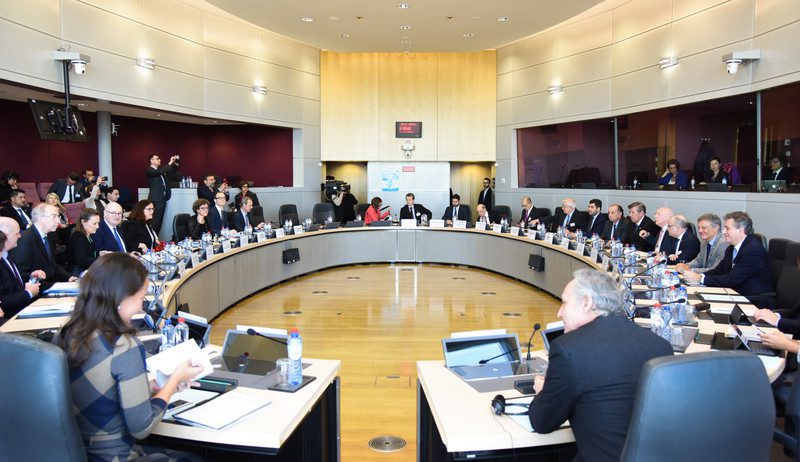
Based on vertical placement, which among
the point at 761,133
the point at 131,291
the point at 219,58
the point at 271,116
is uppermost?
the point at 219,58

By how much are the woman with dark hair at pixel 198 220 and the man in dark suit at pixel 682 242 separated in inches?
210

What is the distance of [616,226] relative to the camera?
782 cm

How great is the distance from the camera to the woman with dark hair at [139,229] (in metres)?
6.39

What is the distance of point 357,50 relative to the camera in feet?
40.8

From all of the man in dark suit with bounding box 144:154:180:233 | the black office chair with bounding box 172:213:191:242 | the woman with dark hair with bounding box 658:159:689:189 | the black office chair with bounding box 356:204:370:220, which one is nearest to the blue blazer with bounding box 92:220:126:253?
the black office chair with bounding box 172:213:191:242

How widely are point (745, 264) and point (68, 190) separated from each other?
965 centimetres

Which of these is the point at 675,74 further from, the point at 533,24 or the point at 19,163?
the point at 19,163

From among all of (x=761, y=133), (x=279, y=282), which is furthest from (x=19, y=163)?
(x=761, y=133)

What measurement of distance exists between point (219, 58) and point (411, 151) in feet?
14.8

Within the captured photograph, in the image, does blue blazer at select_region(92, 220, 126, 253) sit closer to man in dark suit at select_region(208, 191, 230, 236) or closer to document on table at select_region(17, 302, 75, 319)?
document on table at select_region(17, 302, 75, 319)

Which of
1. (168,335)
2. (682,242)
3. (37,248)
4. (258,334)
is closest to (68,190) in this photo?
(37,248)

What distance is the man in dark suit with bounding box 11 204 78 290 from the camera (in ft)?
15.4

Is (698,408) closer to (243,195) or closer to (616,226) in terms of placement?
(616,226)

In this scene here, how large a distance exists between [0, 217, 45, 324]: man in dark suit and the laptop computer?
2886 millimetres
